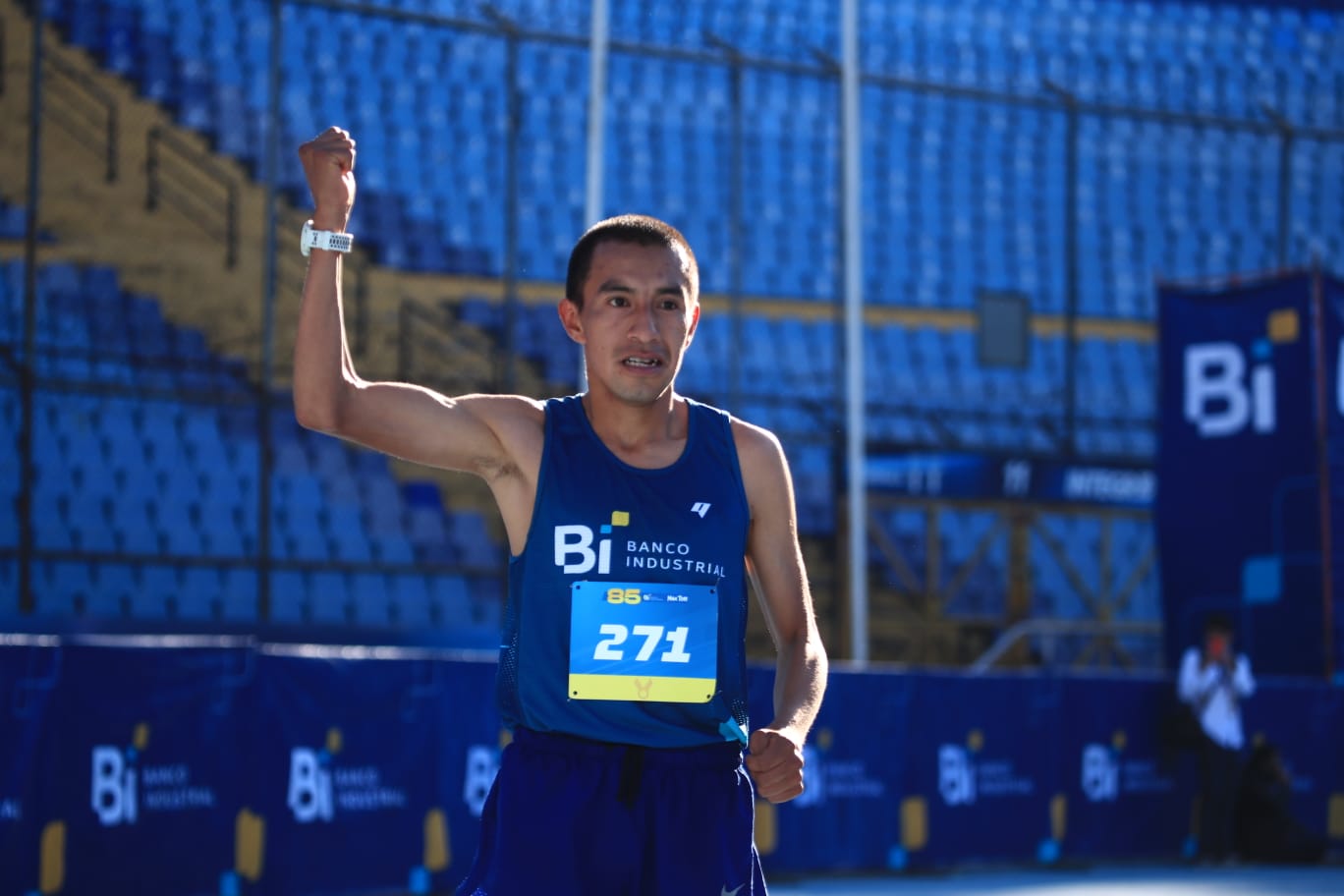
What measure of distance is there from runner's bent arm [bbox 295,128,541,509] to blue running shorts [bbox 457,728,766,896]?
56 centimetres

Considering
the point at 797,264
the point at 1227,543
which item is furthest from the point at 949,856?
the point at 797,264

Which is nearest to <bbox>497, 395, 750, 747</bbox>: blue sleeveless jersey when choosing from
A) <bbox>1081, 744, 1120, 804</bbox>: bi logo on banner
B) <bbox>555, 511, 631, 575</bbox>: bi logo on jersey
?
<bbox>555, 511, 631, 575</bbox>: bi logo on jersey

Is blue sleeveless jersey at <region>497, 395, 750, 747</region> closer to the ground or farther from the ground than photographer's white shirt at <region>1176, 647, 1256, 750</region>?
farther from the ground

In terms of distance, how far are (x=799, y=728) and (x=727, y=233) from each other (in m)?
18.0

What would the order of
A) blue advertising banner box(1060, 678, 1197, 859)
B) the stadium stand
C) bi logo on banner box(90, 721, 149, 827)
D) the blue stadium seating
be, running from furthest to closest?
the stadium stand, the blue stadium seating, blue advertising banner box(1060, 678, 1197, 859), bi logo on banner box(90, 721, 149, 827)

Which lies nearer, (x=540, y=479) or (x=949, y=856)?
(x=540, y=479)

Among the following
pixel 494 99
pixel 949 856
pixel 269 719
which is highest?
pixel 494 99

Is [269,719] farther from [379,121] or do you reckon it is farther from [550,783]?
[379,121]

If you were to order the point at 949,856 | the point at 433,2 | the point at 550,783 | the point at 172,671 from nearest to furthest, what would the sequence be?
the point at 550,783 < the point at 172,671 < the point at 949,856 < the point at 433,2

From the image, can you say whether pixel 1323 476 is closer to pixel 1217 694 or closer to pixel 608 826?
pixel 1217 694

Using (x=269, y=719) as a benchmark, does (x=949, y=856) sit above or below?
below

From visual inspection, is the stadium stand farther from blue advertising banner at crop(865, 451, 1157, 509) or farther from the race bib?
the race bib

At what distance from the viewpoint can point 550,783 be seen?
3.60 meters

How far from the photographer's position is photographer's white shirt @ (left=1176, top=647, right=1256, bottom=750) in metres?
13.7
